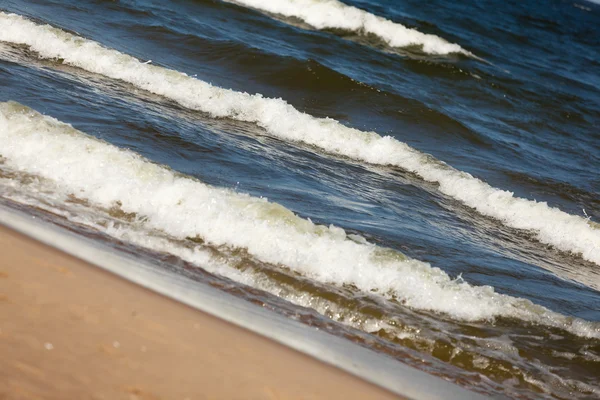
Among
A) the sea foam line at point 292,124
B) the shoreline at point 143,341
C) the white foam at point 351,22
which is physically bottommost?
the shoreline at point 143,341

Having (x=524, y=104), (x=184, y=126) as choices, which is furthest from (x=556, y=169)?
(x=184, y=126)

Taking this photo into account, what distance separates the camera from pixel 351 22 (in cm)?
1734

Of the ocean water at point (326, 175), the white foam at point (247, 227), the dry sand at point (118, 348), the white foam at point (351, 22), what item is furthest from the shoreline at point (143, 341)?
the white foam at point (351, 22)

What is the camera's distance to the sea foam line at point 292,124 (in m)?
8.23

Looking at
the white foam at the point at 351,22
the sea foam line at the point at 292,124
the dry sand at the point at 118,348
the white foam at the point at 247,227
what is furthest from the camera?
the white foam at the point at 351,22

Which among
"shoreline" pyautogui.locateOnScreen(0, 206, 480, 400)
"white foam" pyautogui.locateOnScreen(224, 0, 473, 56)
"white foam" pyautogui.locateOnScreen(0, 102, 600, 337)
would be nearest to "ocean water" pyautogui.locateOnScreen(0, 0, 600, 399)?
"white foam" pyautogui.locateOnScreen(0, 102, 600, 337)

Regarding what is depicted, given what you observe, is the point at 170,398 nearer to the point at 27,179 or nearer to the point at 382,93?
the point at 27,179

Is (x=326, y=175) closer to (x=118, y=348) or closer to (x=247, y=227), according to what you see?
(x=247, y=227)

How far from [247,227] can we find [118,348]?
221 centimetres

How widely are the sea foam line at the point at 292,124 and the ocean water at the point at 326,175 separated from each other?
28 mm

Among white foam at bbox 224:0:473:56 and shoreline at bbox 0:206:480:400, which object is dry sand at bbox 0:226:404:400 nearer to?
shoreline at bbox 0:206:480:400

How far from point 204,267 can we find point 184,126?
3337 millimetres

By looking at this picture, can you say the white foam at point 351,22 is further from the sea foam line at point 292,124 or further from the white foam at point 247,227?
the white foam at point 247,227

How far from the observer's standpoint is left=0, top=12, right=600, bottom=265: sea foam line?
27.0 ft
